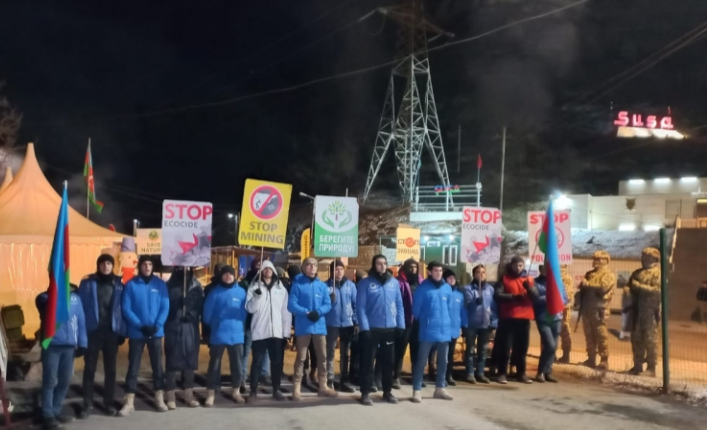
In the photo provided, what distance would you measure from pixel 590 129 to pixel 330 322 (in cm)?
7486

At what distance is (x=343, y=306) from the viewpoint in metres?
9.34

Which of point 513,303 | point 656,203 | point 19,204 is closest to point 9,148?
point 19,204

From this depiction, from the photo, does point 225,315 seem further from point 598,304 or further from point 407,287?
point 598,304

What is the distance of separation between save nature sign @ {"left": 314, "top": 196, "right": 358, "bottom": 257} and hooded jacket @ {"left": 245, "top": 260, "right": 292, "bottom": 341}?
1224 millimetres

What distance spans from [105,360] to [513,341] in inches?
244

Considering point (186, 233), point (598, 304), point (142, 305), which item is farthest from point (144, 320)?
point (598, 304)

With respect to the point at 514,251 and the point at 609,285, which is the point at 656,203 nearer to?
the point at 514,251

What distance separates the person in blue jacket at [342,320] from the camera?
9.20 metres

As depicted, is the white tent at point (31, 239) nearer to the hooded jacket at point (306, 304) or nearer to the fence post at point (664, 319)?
the hooded jacket at point (306, 304)

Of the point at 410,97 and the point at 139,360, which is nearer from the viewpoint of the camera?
the point at 139,360

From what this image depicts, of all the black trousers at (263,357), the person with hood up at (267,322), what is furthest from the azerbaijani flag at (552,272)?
the black trousers at (263,357)

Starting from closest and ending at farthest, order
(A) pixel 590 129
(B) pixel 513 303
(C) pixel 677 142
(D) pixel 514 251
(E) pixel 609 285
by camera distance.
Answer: (B) pixel 513 303
(E) pixel 609 285
(D) pixel 514 251
(C) pixel 677 142
(A) pixel 590 129

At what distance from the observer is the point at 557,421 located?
25.1 feet

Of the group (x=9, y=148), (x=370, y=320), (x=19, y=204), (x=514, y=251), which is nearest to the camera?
(x=370, y=320)
